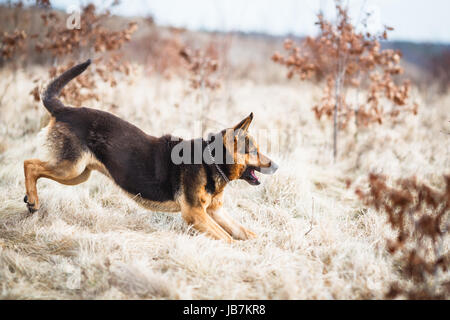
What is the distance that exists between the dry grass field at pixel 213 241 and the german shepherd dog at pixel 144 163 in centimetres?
36

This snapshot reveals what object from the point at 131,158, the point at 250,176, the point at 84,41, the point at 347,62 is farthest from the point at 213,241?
the point at 84,41

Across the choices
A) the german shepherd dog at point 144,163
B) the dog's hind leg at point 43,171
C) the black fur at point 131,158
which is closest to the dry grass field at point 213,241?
the dog's hind leg at point 43,171

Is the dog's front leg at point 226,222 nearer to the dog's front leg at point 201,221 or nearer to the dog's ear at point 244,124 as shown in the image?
the dog's front leg at point 201,221

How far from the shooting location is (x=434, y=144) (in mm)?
7801

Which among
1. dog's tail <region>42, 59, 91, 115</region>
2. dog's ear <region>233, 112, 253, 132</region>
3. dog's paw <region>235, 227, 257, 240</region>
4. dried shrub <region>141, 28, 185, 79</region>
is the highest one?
dried shrub <region>141, 28, 185, 79</region>

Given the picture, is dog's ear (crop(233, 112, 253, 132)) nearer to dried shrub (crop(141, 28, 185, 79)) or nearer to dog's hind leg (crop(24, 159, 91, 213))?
dog's hind leg (crop(24, 159, 91, 213))

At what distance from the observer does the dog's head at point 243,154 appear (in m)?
4.09

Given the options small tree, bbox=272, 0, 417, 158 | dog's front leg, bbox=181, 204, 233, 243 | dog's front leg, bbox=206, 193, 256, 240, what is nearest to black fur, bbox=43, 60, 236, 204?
dog's front leg, bbox=181, 204, 233, 243

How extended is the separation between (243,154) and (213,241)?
1.03 meters

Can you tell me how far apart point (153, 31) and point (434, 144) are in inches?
397

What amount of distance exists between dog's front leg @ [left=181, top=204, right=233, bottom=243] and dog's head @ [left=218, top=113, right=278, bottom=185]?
1.81 ft

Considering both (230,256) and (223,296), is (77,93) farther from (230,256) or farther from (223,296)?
(223,296)

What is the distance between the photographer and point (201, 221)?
398cm

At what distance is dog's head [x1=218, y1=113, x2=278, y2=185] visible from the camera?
13.4ft
